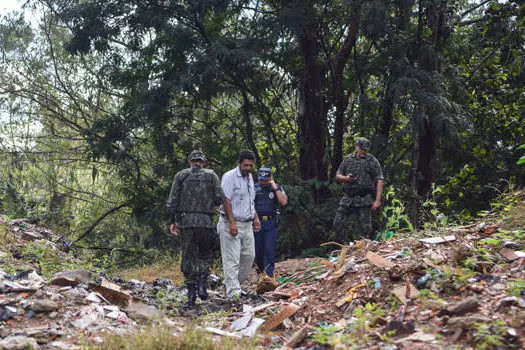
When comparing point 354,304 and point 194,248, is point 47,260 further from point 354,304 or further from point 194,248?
point 354,304

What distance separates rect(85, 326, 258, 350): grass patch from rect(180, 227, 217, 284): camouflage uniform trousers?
2601 mm

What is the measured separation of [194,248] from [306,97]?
7.11 meters

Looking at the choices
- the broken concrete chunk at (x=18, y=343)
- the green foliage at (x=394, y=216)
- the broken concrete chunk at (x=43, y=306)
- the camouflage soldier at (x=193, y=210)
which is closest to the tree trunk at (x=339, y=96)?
the green foliage at (x=394, y=216)

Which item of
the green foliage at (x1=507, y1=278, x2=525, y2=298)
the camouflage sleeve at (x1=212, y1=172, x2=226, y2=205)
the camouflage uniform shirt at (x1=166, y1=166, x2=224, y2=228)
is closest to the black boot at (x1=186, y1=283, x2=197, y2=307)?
the camouflage uniform shirt at (x1=166, y1=166, x2=224, y2=228)

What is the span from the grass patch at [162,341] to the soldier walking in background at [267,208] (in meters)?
3.89

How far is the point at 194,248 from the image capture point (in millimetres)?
7367

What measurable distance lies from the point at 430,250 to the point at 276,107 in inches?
384

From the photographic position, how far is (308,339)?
5.09m

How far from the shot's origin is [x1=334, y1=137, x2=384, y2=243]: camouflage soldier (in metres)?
8.91

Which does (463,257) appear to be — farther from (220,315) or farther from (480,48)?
(480,48)

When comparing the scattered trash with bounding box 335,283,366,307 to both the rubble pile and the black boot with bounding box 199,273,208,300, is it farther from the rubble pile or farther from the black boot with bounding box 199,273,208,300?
the black boot with bounding box 199,273,208,300

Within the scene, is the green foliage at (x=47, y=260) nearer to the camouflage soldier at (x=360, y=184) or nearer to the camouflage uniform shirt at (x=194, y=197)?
the camouflage uniform shirt at (x=194, y=197)

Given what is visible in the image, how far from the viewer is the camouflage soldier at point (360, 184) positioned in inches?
351

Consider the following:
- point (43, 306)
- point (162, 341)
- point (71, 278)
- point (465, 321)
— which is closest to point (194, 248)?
point (71, 278)
